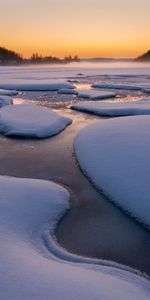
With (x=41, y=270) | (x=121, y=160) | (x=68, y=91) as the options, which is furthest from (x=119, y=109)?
(x=41, y=270)

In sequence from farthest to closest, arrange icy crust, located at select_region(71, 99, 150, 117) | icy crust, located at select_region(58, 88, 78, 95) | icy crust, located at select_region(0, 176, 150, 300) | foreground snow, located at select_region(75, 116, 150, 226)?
icy crust, located at select_region(58, 88, 78, 95), icy crust, located at select_region(71, 99, 150, 117), foreground snow, located at select_region(75, 116, 150, 226), icy crust, located at select_region(0, 176, 150, 300)

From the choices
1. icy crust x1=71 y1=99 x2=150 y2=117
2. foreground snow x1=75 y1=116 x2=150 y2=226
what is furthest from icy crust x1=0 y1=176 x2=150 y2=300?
icy crust x1=71 y1=99 x2=150 y2=117

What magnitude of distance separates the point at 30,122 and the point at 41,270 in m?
6.89

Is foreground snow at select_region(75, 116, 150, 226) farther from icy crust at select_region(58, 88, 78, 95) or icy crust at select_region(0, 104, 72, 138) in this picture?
icy crust at select_region(58, 88, 78, 95)

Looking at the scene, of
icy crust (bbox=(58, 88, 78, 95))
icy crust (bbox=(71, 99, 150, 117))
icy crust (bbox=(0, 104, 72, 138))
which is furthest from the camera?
icy crust (bbox=(58, 88, 78, 95))

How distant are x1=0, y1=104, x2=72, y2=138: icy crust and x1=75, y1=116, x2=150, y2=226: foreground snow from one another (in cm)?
110

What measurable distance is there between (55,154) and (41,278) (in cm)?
456

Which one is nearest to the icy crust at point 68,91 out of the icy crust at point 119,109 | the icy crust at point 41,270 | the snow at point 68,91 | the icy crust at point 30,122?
the snow at point 68,91

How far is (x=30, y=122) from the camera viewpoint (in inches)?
383

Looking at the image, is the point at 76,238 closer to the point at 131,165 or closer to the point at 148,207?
the point at 148,207

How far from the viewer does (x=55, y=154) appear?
293 inches

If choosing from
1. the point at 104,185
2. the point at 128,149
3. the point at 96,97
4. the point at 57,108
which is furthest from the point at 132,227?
the point at 96,97

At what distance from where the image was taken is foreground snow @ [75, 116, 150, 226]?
4.96m

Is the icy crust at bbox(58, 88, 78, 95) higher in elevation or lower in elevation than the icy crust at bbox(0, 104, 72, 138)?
lower
